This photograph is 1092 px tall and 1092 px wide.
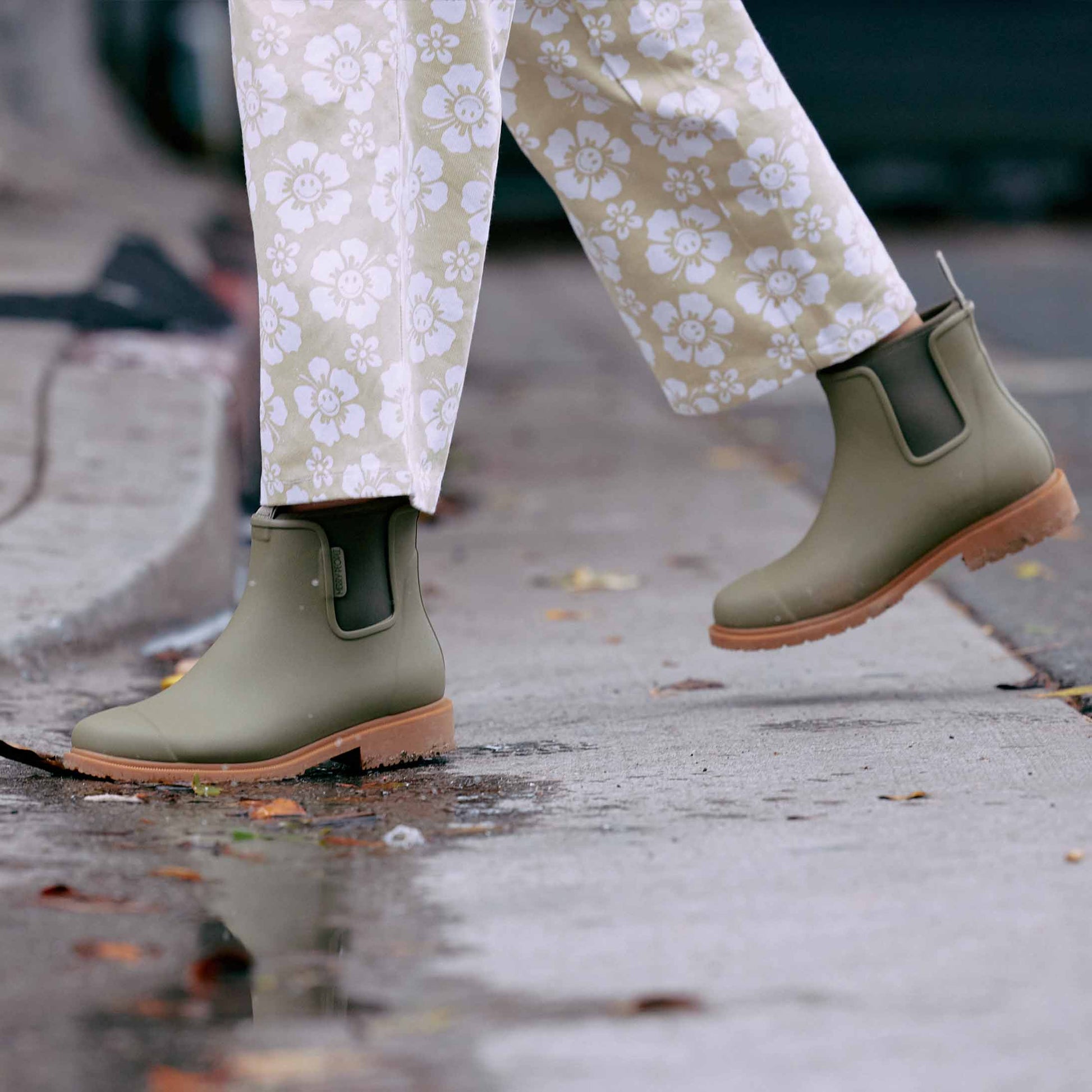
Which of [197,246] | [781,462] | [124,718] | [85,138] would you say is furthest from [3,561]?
[85,138]

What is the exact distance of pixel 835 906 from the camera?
1.22 metres

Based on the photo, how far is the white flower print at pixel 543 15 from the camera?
6.03 ft

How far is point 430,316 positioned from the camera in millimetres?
1666

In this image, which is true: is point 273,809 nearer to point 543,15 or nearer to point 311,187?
point 311,187

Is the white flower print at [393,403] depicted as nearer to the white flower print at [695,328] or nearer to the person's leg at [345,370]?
the person's leg at [345,370]

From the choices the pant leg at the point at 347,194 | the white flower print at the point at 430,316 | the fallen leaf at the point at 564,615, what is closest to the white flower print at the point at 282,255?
the pant leg at the point at 347,194

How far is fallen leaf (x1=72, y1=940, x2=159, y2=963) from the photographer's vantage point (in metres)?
1.18

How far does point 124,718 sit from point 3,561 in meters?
0.79

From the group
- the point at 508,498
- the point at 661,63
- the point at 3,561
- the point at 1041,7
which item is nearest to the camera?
the point at 661,63

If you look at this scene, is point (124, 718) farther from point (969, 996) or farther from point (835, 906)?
point (969, 996)

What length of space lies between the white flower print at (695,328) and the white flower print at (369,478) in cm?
48

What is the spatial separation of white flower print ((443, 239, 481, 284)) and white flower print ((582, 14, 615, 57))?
1.06ft

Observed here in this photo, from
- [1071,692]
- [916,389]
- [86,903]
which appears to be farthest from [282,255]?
[1071,692]

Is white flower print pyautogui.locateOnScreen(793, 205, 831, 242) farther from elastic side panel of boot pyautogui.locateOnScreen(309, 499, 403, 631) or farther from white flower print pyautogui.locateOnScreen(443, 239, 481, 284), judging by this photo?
elastic side panel of boot pyautogui.locateOnScreen(309, 499, 403, 631)
